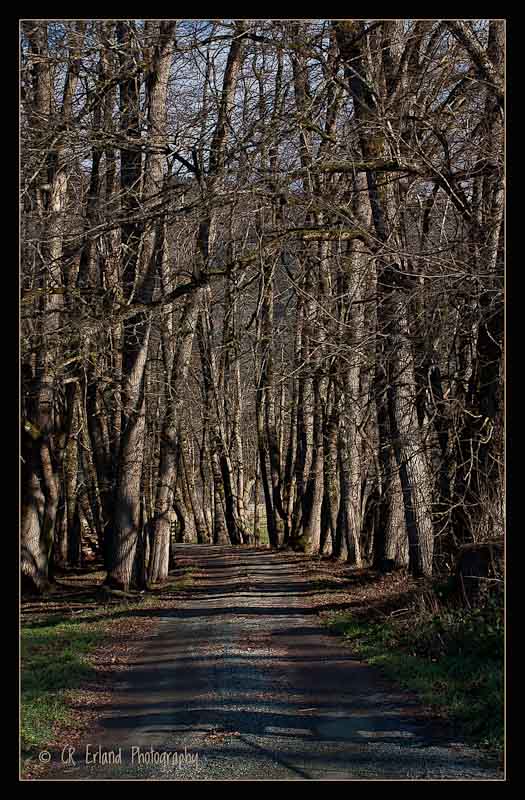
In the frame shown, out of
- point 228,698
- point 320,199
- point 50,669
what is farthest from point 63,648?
point 320,199

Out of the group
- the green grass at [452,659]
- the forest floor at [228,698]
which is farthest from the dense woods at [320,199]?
the forest floor at [228,698]

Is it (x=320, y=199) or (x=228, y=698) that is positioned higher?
(x=320, y=199)

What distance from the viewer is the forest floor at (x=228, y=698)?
23.2ft

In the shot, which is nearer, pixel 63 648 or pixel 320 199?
pixel 320 199

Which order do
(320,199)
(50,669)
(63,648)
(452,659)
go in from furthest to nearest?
(63,648) < (50,669) < (320,199) < (452,659)

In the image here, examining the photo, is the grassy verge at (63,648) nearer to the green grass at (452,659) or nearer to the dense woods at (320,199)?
the green grass at (452,659)

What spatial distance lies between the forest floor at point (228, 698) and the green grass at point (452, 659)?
176mm

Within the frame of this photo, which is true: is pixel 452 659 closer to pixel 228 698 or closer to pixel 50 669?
pixel 228 698

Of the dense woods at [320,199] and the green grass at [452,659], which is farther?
the dense woods at [320,199]

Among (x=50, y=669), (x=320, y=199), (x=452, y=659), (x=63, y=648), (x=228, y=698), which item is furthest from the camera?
(x=63, y=648)

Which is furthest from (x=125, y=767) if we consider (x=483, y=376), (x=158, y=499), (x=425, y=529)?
(x=158, y=499)

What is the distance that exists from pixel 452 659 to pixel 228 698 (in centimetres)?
235

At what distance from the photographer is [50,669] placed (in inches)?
433
